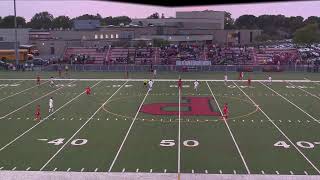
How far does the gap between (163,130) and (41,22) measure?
99922mm

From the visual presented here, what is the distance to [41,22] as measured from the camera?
11288cm

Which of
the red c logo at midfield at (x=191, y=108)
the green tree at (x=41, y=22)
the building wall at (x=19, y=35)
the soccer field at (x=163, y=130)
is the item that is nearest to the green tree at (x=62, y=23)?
the green tree at (x=41, y=22)

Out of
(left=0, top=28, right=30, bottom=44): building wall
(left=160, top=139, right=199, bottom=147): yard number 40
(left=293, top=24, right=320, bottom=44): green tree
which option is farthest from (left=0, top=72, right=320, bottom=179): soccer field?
(left=293, top=24, right=320, bottom=44): green tree

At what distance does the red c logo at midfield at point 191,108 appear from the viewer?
2241cm

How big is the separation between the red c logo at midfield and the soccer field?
5 centimetres

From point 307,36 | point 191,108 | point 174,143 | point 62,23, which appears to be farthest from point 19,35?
point 174,143

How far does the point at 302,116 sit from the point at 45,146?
11693 millimetres

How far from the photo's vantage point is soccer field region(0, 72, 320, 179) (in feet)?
45.5

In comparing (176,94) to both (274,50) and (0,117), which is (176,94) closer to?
(0,117)

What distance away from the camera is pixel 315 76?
1592 inches

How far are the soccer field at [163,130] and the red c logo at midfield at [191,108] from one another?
0.05 metres

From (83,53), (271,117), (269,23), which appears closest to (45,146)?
(271,117)

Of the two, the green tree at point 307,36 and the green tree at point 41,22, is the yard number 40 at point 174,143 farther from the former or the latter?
the green tree at point 41,22

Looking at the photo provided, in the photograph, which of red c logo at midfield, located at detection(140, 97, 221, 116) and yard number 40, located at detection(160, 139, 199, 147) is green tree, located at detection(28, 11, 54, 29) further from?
yard number 40, located at detection(160, 139, 199, 147)
